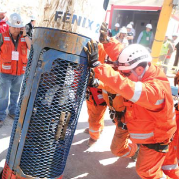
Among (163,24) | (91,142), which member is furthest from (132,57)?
(163,24)

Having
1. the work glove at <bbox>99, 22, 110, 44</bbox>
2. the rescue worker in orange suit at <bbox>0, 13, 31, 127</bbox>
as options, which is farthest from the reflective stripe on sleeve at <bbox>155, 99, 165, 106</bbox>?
the rescue worker in orange suit at <bbox>0, 13, 31, 127</bbox>

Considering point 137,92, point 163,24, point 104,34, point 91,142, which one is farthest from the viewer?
point 163,24

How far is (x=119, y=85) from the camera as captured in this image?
2.06 metres

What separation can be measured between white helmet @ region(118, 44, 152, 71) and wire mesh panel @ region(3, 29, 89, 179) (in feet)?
2.49

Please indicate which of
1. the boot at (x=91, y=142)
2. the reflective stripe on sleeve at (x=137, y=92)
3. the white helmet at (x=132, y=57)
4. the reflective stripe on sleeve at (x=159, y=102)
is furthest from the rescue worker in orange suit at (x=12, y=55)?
the reflective stripe on sleeve at (x=159, y=102)

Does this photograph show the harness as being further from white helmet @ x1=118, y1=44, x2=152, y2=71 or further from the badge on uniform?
the badge on uniform

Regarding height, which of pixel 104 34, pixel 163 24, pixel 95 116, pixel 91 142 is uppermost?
pixel 163 24

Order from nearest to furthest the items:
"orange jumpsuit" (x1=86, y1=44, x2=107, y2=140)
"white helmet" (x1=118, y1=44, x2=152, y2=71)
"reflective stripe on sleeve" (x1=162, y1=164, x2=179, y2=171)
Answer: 1. "white helmet" (x1=118, y1=44, x2=152, y2=71)
2. "reflective stripe on sleeve" (x1=162, y1=164, x2=179, y2=171)
3. "orange jumpsuit" (x1=86, y1=44, x2=107, y2=140)

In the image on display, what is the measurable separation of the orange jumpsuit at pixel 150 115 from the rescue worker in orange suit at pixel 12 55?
2106 mm

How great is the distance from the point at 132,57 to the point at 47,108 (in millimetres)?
1179

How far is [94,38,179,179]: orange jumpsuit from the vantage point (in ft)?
6.89

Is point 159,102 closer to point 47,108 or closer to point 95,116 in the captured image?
point 47,108

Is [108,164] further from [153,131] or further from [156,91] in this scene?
[156,91]

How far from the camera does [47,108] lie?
73.4 inches
